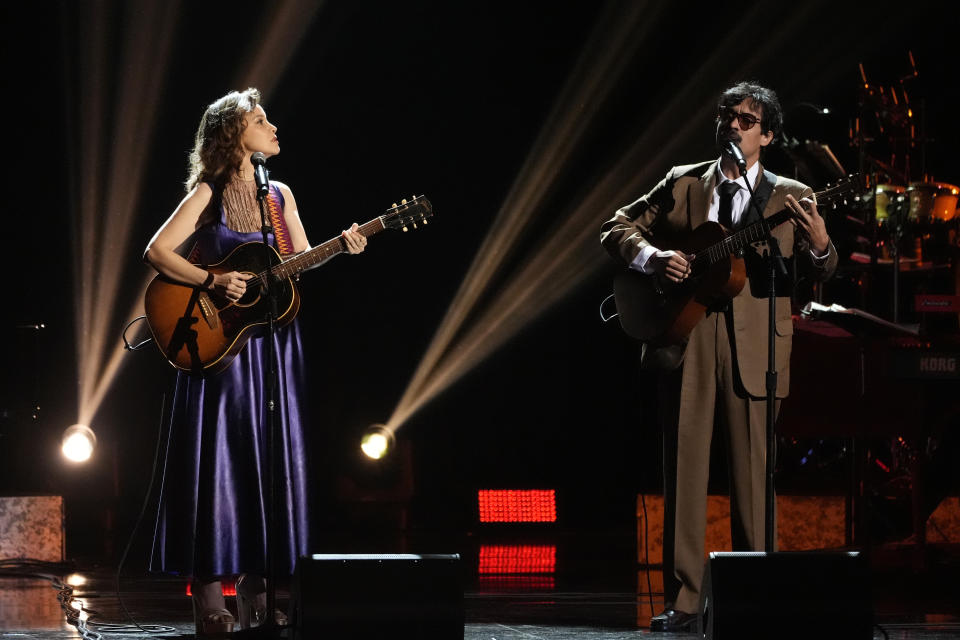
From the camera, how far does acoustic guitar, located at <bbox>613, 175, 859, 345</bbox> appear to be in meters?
3.96

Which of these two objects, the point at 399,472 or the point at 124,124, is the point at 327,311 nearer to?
the point at 399,472

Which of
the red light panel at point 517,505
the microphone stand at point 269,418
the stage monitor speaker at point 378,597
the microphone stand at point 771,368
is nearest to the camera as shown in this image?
the stage monitor speaker at point 378,597

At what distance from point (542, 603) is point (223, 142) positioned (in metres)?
2.20

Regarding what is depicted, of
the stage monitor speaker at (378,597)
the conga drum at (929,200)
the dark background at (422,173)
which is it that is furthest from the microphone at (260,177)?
the conga drum at (929,200)

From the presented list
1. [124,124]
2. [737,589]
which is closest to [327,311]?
[124,124]

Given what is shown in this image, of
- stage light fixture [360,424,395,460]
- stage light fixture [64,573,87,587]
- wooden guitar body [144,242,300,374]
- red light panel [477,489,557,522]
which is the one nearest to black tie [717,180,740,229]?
wooden guitar body [144,242,300,374]

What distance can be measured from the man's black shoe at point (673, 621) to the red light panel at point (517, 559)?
1.90 metres

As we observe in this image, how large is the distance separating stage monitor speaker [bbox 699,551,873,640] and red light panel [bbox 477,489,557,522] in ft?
15.9

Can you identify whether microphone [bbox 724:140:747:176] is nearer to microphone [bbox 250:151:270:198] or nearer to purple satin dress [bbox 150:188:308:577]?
microphone [bbox 250:151:270:198]

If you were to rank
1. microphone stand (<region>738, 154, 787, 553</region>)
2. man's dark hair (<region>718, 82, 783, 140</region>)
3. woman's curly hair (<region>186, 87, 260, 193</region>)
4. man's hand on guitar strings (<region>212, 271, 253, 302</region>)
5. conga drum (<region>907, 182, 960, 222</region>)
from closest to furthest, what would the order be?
microphone stand (<region>738, 154, 787, 553</region>), man's hand on guitar strings (<region>212, 271, 253, 302</region>), woman's curly hair (<region>186, 87, 260, 193</region>), man's dark hair (<region>718, 82, 783, 140</region>), conga drum (<region>907, 182, 960, 222</region>)

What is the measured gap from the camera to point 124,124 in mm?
7613

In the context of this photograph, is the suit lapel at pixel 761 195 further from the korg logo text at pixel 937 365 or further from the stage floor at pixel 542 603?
the korg logo text at pixel 937 365

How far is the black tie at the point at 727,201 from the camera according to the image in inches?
164

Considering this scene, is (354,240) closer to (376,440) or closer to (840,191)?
(840,191)
